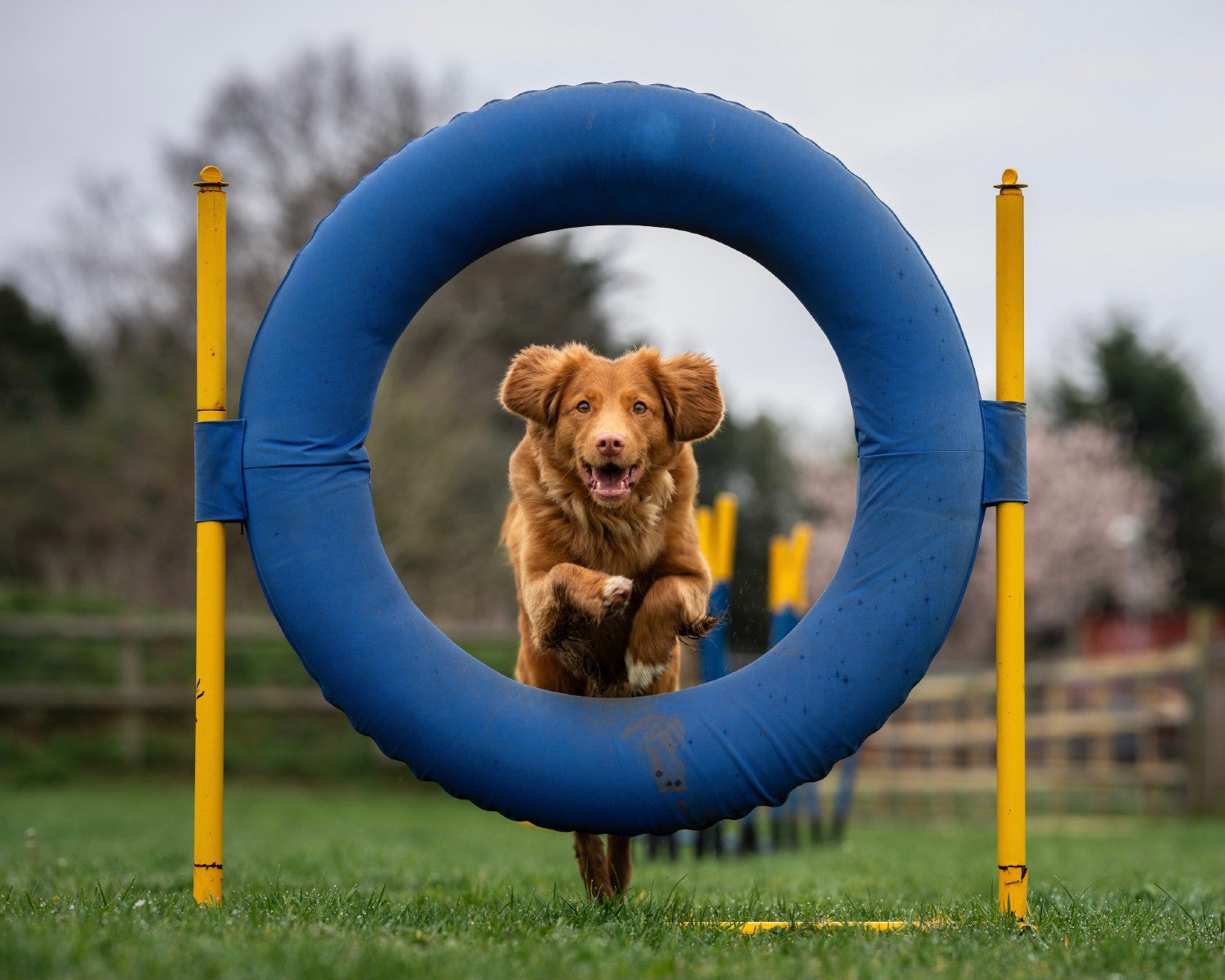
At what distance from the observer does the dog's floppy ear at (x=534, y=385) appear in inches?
136

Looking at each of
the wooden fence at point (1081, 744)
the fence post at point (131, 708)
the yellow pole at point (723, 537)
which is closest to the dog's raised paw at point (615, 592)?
the yellow pole at point (723, 537)

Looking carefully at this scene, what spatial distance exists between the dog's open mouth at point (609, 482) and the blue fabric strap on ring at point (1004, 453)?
2.99ft

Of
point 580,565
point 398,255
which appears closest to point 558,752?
point 580,565

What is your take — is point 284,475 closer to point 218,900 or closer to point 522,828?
point 218,900

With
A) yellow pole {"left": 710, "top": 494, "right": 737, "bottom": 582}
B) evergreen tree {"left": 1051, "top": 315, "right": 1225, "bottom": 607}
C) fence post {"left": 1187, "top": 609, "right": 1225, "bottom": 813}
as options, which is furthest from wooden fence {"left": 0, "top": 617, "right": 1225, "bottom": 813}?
evergreen tree {"left": 1051, "top": 315, "right": 1225, "bottom": 607}

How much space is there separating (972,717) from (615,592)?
9.95m

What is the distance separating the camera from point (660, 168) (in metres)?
3.13

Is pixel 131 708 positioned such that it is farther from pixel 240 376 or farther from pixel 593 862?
pixel 593 862

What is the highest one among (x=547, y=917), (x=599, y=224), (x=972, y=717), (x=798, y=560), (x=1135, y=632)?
(x=599, y=224)

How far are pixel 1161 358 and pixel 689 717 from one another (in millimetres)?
28663

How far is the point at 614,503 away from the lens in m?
3.31

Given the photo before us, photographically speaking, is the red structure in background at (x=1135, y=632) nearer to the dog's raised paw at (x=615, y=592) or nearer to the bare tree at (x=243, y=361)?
the bare tree at (x=243, y=361)

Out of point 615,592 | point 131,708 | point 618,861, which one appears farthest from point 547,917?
point 131,708

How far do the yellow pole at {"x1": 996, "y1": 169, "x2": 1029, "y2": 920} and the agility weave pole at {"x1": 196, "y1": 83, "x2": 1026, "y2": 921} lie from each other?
0.36 ft
